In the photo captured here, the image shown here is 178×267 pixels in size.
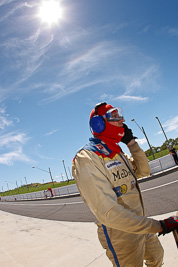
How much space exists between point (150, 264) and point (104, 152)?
1.35m

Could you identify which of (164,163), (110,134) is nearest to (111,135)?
(110,134)

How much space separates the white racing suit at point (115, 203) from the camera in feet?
4.22

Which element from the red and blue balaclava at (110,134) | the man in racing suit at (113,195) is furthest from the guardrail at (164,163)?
the red and blue balaclava at (110,134)

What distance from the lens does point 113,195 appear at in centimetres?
133

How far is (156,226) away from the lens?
131 centimetres

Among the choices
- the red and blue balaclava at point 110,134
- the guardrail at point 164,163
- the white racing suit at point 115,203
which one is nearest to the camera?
the white racing suit at point 115,203

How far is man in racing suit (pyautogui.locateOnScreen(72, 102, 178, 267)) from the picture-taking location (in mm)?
1290

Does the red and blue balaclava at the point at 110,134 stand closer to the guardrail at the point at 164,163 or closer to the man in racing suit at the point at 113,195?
the man in racing suit at the point at 113,195

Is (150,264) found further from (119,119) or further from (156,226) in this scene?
(119,119)

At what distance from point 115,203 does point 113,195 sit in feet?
0.19

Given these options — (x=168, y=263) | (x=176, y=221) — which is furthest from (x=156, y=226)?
(x=168, y=263)

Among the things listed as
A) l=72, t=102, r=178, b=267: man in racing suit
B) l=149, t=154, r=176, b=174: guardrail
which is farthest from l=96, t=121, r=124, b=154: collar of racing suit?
l=149, t=154, r=176, b=174: guardrail

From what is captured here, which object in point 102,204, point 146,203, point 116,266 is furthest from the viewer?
point 146,203

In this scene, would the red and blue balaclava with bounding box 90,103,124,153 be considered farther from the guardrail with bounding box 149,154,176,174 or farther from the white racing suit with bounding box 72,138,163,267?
the guardrail with bounding box 149,154,176,174
